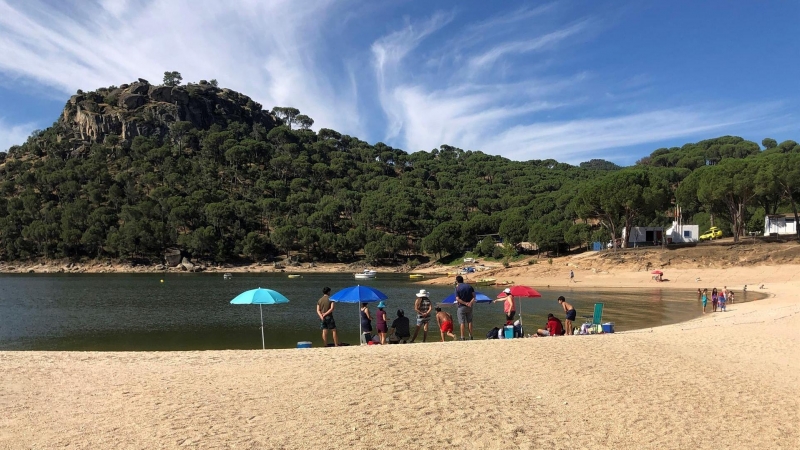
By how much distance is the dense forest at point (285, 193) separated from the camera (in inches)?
2721

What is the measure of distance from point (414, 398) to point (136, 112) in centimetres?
17053

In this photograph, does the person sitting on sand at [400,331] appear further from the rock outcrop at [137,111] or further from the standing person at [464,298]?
the rock outcrop at [137,111]

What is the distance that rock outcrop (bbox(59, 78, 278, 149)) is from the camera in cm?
14550

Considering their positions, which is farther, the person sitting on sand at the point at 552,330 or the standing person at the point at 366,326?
the person sitting on sand at the point at 552,330

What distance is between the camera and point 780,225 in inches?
2459

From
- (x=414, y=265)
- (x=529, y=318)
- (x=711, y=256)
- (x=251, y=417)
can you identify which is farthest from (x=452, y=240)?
(x=251, y=417)

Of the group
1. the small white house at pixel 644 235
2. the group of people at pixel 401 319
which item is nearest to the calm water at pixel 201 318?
the group of people at pixel 401 319

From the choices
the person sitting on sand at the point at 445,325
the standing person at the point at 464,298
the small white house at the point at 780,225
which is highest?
the small white house at the point at 780,225

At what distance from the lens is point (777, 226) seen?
62.7 m

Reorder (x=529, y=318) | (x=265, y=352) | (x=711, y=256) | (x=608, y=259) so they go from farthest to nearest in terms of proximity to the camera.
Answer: (x=608, y=259)
(x=711, y=256)
(x=529, y=318)
(x=265, y=352)

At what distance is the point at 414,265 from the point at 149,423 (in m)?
92.5

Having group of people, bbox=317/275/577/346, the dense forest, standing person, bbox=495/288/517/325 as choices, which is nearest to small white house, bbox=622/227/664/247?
the dense forest

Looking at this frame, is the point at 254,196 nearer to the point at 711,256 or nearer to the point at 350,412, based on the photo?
the point at 711,256

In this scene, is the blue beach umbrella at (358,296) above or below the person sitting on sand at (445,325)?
above
